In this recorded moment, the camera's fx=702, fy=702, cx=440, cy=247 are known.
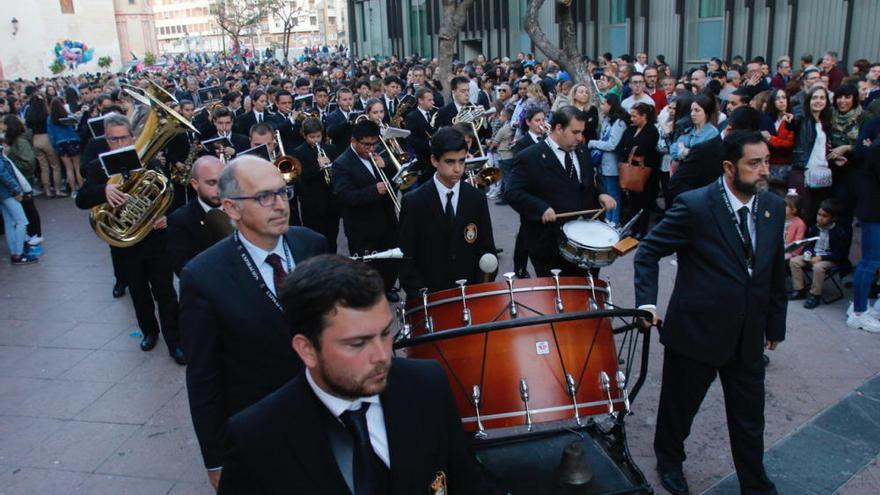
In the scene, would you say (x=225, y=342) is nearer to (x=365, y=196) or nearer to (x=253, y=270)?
(x=253, y=270)

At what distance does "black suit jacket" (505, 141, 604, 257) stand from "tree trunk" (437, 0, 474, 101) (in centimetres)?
1055

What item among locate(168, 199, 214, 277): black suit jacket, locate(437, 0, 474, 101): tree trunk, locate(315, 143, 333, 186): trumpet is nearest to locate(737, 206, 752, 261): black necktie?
locate(168, 199, 214, 277): black suit jacket

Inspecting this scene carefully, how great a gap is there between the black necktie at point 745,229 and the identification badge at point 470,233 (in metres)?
1.84

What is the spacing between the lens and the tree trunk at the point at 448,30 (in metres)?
16.0

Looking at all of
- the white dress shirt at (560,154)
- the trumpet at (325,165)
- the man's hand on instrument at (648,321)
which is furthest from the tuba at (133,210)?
the man's hand on instrument at (648,321)

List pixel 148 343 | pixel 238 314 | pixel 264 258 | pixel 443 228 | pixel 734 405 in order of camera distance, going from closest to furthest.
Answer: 1. pixel 238 314
2. pixel 264 258
3. pixel 734 405
4. pixel 443 228
5. pixel 148 343

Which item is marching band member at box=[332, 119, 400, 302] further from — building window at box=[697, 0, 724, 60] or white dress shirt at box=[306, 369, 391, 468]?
building window at box=[697, 0, 724, 60]

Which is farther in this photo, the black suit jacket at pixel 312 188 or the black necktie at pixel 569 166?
the black suit jacket at pixel 312 188

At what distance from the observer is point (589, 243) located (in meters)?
4.81

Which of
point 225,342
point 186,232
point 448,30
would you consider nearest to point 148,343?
point 186,232

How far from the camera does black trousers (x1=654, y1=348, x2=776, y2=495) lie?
152 inches

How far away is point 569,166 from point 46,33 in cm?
5144

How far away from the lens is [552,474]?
4.09 meters

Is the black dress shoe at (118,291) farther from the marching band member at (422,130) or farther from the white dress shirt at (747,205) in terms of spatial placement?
the white dress shirt at (747,205)
